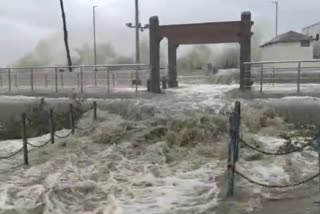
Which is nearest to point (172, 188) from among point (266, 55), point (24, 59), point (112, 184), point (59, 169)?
point (112, 184)

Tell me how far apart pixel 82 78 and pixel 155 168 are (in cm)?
1057

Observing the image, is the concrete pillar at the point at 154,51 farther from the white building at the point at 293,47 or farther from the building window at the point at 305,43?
the building window at the point at 305,43

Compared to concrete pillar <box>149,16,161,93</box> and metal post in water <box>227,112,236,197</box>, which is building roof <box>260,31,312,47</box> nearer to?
concrete pillar <box>149,16,161,93</box>

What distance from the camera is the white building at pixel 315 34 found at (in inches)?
1687

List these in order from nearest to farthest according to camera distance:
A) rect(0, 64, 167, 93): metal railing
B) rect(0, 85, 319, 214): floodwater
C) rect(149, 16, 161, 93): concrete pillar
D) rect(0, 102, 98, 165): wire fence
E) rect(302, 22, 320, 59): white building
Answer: rect(0, 85, 319, 214): floodwater, rect(0, 102, 98, 165): wire fence, rect(149, 16, 161, 93): concrete pillar, rect(0, 64, 167, 93): metal railing, rect(302, 22, 320, 59): white building

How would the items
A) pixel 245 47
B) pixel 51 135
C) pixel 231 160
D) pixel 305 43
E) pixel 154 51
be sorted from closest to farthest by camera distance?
pixel 231 160, pixel 51 135, pixel 245 47, pixel 154 51, pixel 305 43

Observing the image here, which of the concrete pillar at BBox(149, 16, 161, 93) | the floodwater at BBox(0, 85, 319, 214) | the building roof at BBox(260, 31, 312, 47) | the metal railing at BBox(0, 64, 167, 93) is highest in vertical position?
the building roof at BBox(260, 31, 312, 47)

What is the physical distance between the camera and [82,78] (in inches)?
797

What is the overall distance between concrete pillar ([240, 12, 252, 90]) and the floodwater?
8.01ft

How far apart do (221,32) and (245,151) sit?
8.43m

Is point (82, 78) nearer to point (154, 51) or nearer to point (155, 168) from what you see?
point (154, 51)

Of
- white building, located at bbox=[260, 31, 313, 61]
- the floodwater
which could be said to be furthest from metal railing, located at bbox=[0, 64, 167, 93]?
white building, located at bbox=[260, 31, 313, 61]

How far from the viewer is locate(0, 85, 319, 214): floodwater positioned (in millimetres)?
8016

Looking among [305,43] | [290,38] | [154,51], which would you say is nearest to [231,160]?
[154,51]
